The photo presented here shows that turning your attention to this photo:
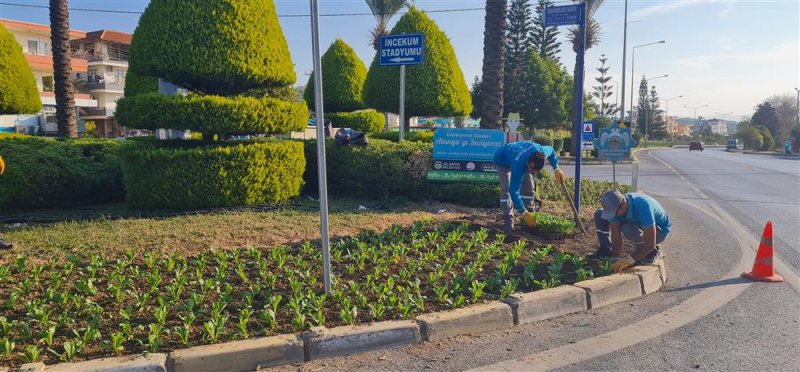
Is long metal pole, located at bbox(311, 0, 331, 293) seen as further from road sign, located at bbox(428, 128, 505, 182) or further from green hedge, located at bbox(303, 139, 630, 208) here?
road sign, located at bbox(428, 128, 505, 182)

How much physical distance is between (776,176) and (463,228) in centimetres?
1825

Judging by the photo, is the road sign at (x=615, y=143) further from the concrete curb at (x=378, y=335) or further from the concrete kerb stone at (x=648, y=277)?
the concrete curb at (x=378, y=335)

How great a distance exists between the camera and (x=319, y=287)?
16.1ft

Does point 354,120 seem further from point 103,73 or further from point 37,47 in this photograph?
point 103,73

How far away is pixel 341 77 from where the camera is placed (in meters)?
17.6

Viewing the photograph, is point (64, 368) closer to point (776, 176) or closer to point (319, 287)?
point (319, 287)

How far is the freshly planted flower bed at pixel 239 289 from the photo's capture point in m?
3.79

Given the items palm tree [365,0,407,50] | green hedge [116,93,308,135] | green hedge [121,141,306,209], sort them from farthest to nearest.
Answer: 1. palm tree [365,0,407,50]
2. green hedge [116,93,308,135]
3. green hedge [121,141,306,209]

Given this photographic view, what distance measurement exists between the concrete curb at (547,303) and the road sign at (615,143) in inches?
240

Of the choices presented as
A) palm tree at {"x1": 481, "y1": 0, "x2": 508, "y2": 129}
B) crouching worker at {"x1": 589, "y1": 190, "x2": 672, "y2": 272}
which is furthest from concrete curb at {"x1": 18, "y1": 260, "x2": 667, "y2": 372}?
palm tree at {"x1": 481, "y1": 0, "x2": 508, "y2": 129}

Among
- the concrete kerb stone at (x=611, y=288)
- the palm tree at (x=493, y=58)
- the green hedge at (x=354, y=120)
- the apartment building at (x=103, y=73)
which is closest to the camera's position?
the concrete kerb stone at (x=611, y=288)

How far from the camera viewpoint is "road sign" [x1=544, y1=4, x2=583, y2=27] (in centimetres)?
785

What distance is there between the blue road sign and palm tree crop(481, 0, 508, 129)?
2301 millimetres

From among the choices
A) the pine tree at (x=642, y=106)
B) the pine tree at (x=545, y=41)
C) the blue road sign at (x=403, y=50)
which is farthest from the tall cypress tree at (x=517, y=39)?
the pine tree at (x=642, y=106)
